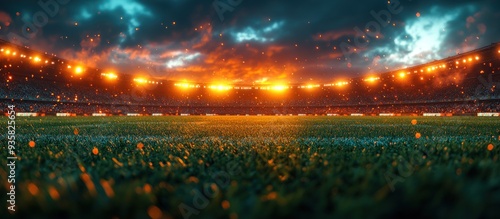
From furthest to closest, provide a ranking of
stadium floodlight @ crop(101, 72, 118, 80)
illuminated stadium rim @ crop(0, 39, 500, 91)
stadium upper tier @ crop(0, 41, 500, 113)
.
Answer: stadium floodlight @ crop(101, 72, 118, 80), stadium upper tier @ crop(0, 41, 500, 113), illuminated stadium rim @ crop(0, 39, 500, 91)

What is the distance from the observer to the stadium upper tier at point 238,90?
5175cm

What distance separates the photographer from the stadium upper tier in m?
51.8

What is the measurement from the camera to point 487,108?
52375mm

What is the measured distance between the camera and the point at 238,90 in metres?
99.8

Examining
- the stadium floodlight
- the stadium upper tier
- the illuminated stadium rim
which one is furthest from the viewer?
the stadium floodlight

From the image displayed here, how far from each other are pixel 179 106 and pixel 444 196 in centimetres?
8617

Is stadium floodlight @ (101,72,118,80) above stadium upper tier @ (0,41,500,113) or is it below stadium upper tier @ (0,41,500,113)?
above

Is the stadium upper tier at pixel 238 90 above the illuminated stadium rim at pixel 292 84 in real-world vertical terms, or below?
below

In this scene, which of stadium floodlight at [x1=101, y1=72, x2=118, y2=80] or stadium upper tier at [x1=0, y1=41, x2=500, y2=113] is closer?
stadium upper tier at [x1=0, y1=41, x2=500, y2=113]

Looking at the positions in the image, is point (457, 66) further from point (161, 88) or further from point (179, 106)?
point (161, 88)

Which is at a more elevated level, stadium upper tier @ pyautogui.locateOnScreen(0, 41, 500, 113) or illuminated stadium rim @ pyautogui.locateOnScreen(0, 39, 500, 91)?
illuminated stadium rim @ pyautogui.locateOnScreen(0, 39, 500, 91)

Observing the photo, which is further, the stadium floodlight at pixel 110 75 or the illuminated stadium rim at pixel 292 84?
the stadium floodlight at pixel 110 75

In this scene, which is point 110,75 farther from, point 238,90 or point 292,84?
point 292,84

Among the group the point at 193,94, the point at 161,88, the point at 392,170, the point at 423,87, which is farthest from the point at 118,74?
the point at 392,170
